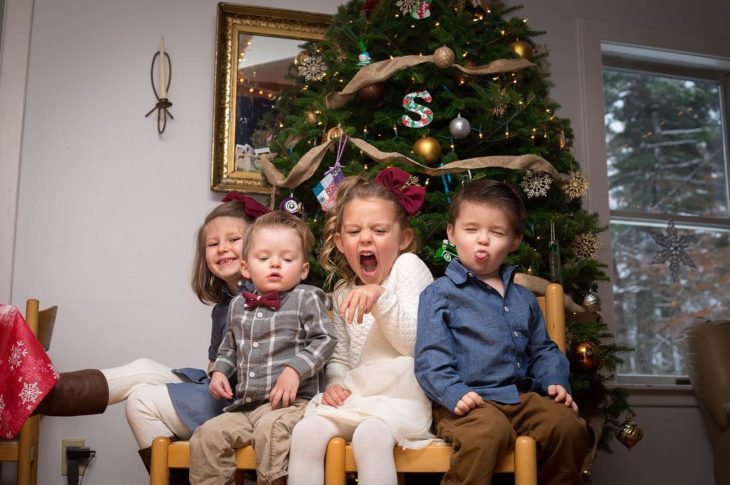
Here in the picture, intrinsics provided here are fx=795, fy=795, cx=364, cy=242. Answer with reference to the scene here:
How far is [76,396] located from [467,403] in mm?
1002

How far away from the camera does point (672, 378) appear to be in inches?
Result: 148

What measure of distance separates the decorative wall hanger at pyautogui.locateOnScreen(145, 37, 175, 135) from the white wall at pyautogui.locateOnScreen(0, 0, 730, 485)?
3 cm

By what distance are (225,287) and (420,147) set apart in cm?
75

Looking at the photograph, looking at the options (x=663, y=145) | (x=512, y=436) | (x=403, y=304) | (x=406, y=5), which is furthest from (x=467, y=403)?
(x=663, y=145)

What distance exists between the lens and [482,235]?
1.92 m

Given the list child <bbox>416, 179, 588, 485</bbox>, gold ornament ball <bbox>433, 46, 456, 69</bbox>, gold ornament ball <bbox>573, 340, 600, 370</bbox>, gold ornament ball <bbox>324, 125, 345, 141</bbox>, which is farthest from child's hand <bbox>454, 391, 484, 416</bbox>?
gold ornament ball <bbox>433, 46, 456, 69</bbox>

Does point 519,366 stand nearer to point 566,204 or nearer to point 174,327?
point 566,204

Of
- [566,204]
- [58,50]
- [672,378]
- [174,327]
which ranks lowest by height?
[672,378]

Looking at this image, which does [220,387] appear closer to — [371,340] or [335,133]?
[371,340]

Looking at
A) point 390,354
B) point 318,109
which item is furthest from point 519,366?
point 318,109

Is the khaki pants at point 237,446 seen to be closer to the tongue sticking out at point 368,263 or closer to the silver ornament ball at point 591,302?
the tongue sticking out at point 368,263

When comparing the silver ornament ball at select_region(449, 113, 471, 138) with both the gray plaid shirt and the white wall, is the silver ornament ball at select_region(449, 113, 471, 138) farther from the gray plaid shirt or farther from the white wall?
the white wall

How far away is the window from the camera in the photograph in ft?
12.4

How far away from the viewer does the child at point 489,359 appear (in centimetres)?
171
